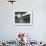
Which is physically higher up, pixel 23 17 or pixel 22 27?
pixel 23 17

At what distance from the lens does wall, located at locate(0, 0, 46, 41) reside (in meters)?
4.64

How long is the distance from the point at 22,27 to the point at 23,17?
0.36 m

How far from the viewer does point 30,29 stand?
465 centimetres

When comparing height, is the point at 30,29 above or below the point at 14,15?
below

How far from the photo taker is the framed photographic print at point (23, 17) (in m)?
4.64

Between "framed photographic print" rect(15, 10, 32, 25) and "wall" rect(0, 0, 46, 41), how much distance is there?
5.6 inches

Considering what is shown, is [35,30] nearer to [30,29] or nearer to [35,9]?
[30,29]

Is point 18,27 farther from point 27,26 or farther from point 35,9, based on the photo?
point 35,9

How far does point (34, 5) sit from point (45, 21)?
69 cm

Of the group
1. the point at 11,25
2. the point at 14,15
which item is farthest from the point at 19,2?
the point at 11,25

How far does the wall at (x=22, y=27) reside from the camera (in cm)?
464

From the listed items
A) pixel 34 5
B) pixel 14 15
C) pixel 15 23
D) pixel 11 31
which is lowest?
pixel 11 31

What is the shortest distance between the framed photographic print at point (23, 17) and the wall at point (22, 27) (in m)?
0.14

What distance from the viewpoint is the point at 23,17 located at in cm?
469
